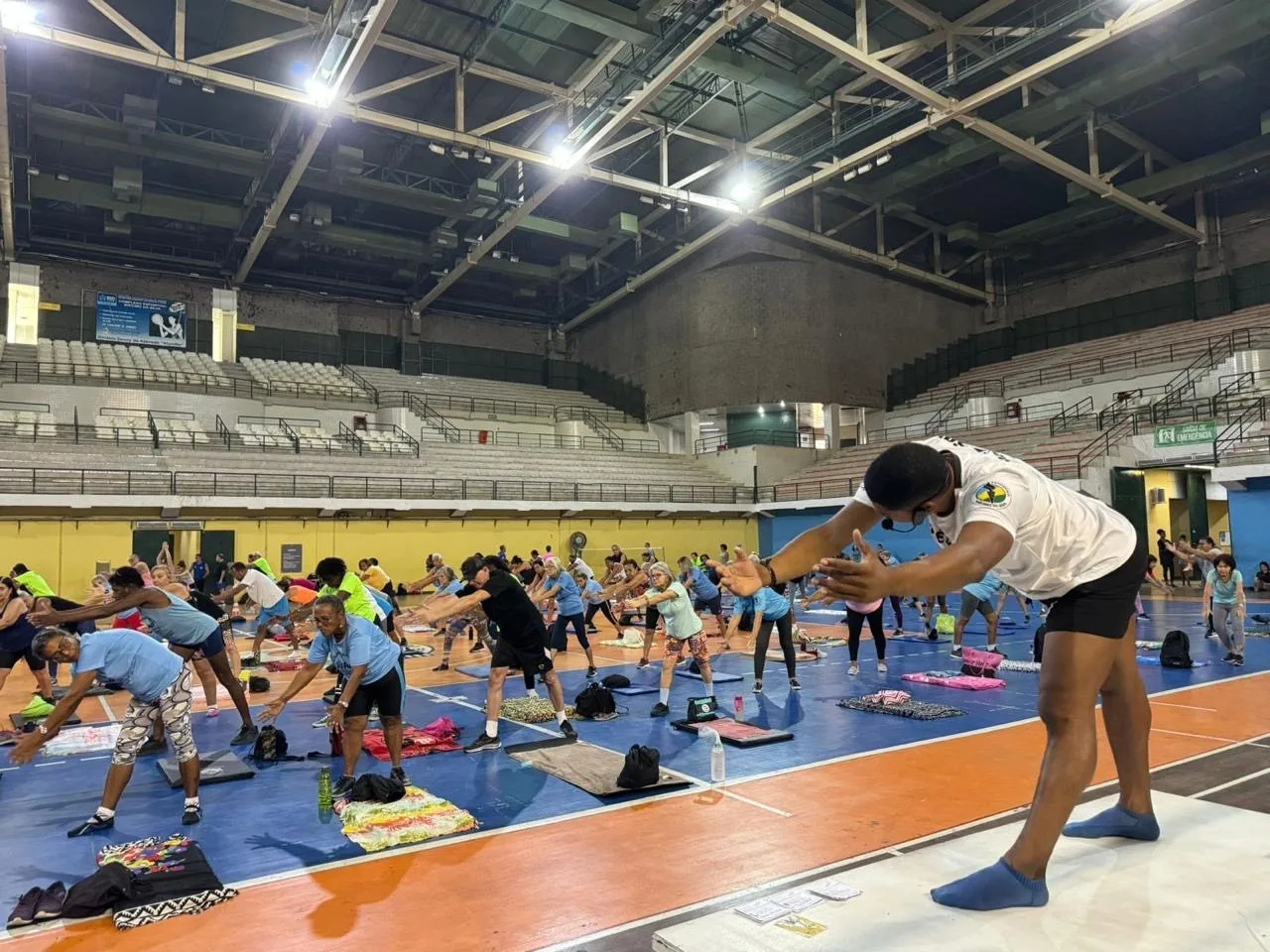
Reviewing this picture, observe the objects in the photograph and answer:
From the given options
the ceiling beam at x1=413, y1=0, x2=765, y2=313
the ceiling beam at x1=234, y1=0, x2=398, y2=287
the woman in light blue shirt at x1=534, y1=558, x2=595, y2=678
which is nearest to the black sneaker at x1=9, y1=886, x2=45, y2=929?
the woman in light blue shirt at x1=534, y1=558, x2=595, y2=678

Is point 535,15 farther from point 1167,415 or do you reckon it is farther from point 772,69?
point 1167,415

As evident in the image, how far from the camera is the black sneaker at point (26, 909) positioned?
13.4 ft

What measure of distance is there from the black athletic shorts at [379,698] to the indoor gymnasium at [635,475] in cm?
4

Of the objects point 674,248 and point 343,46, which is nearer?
point 343,46

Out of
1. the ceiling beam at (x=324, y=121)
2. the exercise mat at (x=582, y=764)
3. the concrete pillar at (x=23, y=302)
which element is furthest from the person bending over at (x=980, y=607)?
the concrete pillar at (x=23, y=302)

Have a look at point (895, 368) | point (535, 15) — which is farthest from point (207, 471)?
point (895, 368)

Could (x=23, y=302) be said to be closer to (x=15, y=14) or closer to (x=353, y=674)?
(x=15, y=14)

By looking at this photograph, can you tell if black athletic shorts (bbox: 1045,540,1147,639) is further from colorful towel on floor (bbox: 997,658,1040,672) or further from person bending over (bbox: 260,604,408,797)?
colorful towel on floor (bbox: 997,658,1040,672)

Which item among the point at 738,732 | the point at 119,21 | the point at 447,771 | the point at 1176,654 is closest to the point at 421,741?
the point at 447,771

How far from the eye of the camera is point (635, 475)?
3388 centimetres

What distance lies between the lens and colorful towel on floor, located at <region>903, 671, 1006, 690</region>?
10312 millimetres

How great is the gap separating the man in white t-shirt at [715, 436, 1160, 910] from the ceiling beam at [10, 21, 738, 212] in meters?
21.9

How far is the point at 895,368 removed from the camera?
3769 cm

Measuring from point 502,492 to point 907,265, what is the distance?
20355 mm
